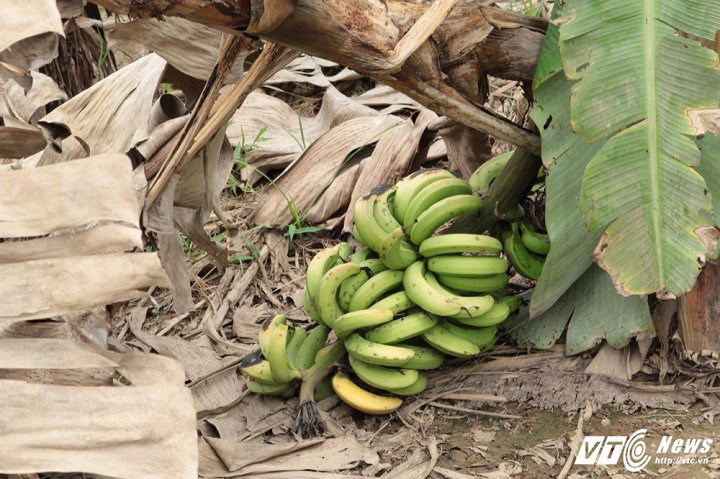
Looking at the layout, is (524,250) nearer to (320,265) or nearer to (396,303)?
(396,303)

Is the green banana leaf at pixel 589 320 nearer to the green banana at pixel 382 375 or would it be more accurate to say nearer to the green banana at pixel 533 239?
the green banana at pixel 533 239

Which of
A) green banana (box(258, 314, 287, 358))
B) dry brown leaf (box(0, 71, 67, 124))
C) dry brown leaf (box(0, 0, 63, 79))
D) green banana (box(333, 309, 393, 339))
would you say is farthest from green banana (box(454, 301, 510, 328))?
dry brown leaf (box(0, 0, 63, 79))

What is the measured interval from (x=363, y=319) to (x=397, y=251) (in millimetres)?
222

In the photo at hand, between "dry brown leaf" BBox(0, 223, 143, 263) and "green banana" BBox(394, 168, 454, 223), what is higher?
"dry brown leaf" BBox(0, 223, 143, 263)

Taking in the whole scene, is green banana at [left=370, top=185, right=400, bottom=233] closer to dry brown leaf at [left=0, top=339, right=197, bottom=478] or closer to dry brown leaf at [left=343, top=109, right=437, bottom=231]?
dry brown leaf at [left=343, top=109, right=437, bottom=231]

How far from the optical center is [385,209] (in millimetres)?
2373

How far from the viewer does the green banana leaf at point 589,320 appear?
90.8 inches

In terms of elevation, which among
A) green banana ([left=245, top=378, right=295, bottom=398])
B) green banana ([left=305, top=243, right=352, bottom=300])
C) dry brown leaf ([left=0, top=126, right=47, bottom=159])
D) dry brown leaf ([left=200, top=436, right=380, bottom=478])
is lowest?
green banana ([left=245, top=378, right=295, bottom=398])

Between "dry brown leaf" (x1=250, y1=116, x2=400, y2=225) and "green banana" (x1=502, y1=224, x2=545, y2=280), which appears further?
"dry brown leaf" (x1=250, y1=116, x2=400, y2=225)

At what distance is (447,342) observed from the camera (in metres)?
2.31

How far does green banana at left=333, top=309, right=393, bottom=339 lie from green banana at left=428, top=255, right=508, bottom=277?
0.70ft

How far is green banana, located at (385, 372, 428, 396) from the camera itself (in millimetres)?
2352

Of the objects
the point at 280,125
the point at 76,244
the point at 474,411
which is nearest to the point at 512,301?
the point at 474,411

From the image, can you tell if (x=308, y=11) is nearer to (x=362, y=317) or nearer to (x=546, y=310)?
(x=362, y=317)
